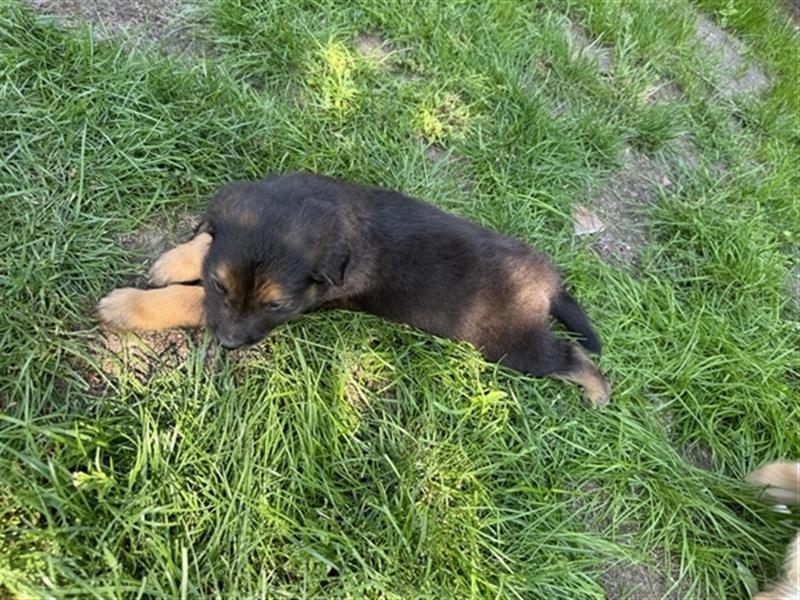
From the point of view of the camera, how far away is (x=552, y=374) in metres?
3.33

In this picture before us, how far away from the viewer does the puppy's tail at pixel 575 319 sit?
11.3 ft

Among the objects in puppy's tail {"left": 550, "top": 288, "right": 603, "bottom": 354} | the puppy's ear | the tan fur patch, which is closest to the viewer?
the puppy's ear

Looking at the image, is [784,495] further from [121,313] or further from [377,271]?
[121,313]

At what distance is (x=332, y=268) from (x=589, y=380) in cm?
148

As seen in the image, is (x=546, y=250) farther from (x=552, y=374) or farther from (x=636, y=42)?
(x=636, y=42)

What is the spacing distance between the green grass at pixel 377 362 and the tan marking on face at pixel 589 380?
0.07m

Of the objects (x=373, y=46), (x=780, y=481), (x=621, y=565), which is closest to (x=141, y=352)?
(x=621, y=565)

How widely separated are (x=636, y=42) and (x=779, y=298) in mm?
2194

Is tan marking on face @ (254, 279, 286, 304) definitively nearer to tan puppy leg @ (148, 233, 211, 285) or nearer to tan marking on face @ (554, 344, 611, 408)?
tan puppy leg @ (148, 233, 211, 285)

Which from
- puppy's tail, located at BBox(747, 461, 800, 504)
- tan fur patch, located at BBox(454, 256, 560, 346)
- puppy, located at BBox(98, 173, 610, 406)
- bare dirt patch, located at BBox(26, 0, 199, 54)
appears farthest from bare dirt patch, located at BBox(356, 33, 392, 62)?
puppy's tail, located at BBox(747, 461, 800, 504)

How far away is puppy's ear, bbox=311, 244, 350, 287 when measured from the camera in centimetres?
266

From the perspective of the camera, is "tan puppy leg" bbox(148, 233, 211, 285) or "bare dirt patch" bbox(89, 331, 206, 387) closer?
"bare dirt patch" bbox(89, 331, 206, 387)

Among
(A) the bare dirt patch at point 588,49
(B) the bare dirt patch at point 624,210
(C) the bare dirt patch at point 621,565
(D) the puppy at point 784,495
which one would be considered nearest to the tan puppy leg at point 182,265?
(C) the bare dirt patch at point 621,565

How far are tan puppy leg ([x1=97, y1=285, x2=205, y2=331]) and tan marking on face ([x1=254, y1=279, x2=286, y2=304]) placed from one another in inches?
13.4
